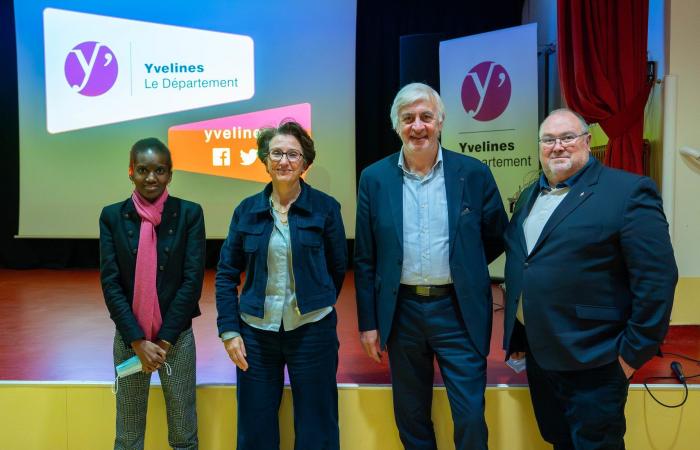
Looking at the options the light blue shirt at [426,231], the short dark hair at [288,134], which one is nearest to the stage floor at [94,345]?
the light blue shirt at [426,231]

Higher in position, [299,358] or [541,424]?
[299,358]

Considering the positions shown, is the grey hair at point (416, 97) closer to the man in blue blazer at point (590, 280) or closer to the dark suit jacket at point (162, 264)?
the man in blue blazer at point (590, 280)

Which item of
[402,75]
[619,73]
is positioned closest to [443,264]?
[619,73]

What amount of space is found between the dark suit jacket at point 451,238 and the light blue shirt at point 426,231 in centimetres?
2

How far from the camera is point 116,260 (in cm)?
196

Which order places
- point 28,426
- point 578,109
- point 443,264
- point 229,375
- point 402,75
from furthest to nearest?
point 402,75
point 578,109
point 229,375
point 28,426
point 443,264

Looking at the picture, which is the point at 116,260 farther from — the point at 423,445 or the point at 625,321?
the point at 625,321

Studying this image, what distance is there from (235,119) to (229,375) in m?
3.25

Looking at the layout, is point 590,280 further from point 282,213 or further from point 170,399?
point 170,399

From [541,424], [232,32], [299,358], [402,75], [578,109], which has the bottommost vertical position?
[541,424]

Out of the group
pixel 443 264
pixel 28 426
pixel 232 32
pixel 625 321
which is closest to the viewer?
pixel 625 321

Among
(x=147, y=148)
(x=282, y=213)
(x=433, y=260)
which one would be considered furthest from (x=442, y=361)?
(x=147, y=148)

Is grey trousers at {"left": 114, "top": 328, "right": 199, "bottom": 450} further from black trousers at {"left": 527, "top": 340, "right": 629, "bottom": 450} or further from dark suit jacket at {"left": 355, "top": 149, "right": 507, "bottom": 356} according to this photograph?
black trousers at {"left": 527, "top": 340, "right": 629, "bottom": 450}

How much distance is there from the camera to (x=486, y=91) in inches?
178
